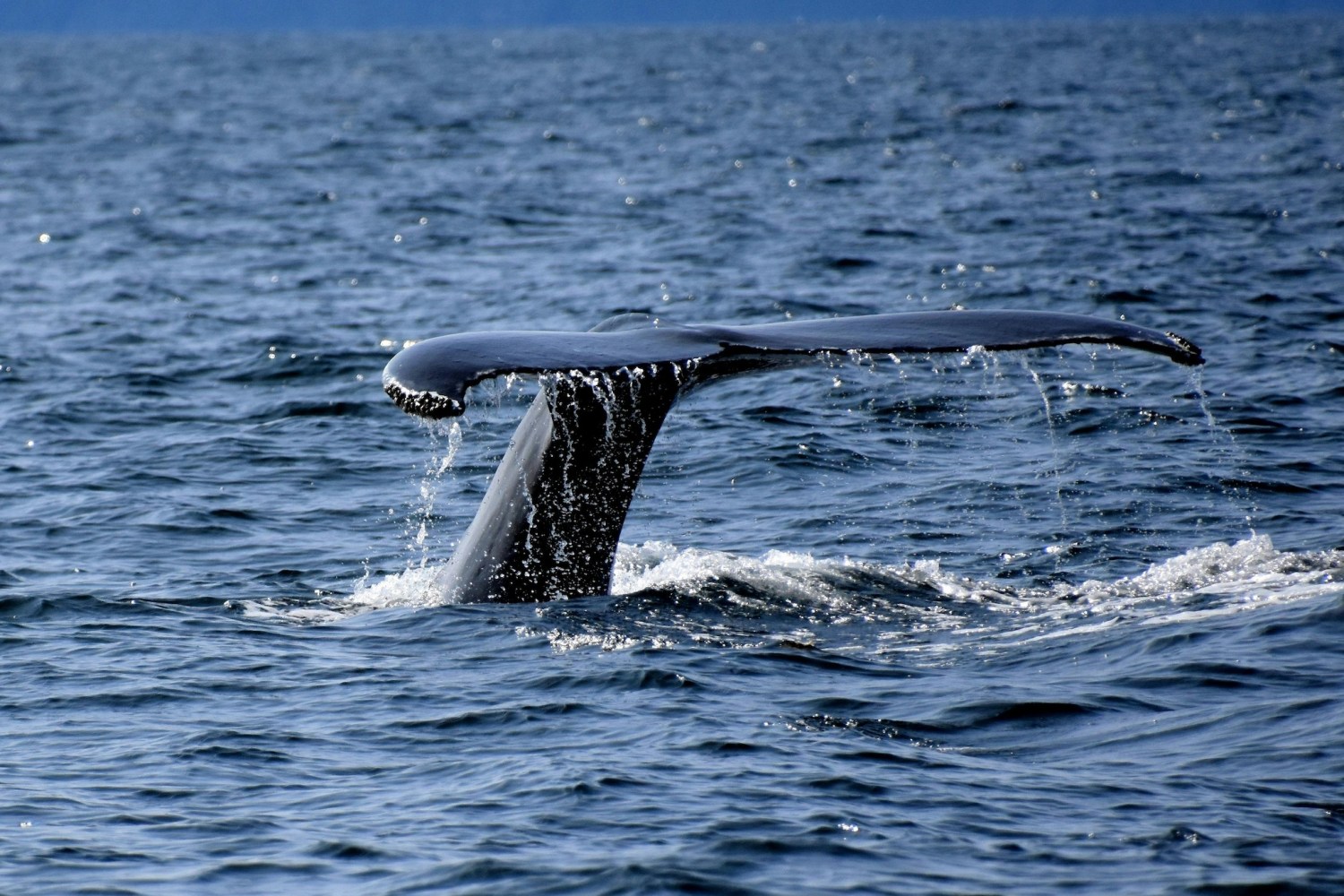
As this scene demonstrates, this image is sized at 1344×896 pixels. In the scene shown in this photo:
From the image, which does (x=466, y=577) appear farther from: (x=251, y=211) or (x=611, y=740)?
(x=251, y=211)

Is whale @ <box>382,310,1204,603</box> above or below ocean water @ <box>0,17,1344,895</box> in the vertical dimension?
above

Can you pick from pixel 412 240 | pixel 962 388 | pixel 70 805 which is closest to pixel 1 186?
pixel 412 240

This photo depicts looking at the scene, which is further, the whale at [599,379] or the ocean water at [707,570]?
the whale at [599,379]

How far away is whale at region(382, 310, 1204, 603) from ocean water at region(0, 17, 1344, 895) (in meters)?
0.19

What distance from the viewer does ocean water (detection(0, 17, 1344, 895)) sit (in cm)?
683

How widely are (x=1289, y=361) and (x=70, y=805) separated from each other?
12.1 m

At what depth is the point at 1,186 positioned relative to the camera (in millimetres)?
35562

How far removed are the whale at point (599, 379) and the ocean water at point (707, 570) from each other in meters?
0.19

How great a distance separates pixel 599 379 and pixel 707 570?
6.90 feet

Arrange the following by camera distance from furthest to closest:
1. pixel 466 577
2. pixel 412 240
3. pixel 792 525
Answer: pixel 412 240 < pixel 792 525 < pixel 466 577

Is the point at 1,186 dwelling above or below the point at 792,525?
above

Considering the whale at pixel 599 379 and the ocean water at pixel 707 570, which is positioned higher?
the whale at pixel 599 379

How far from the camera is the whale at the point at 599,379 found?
780 cm

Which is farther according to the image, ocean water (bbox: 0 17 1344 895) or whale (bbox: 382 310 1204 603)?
whale (bbox: 382 310 1204 603)
